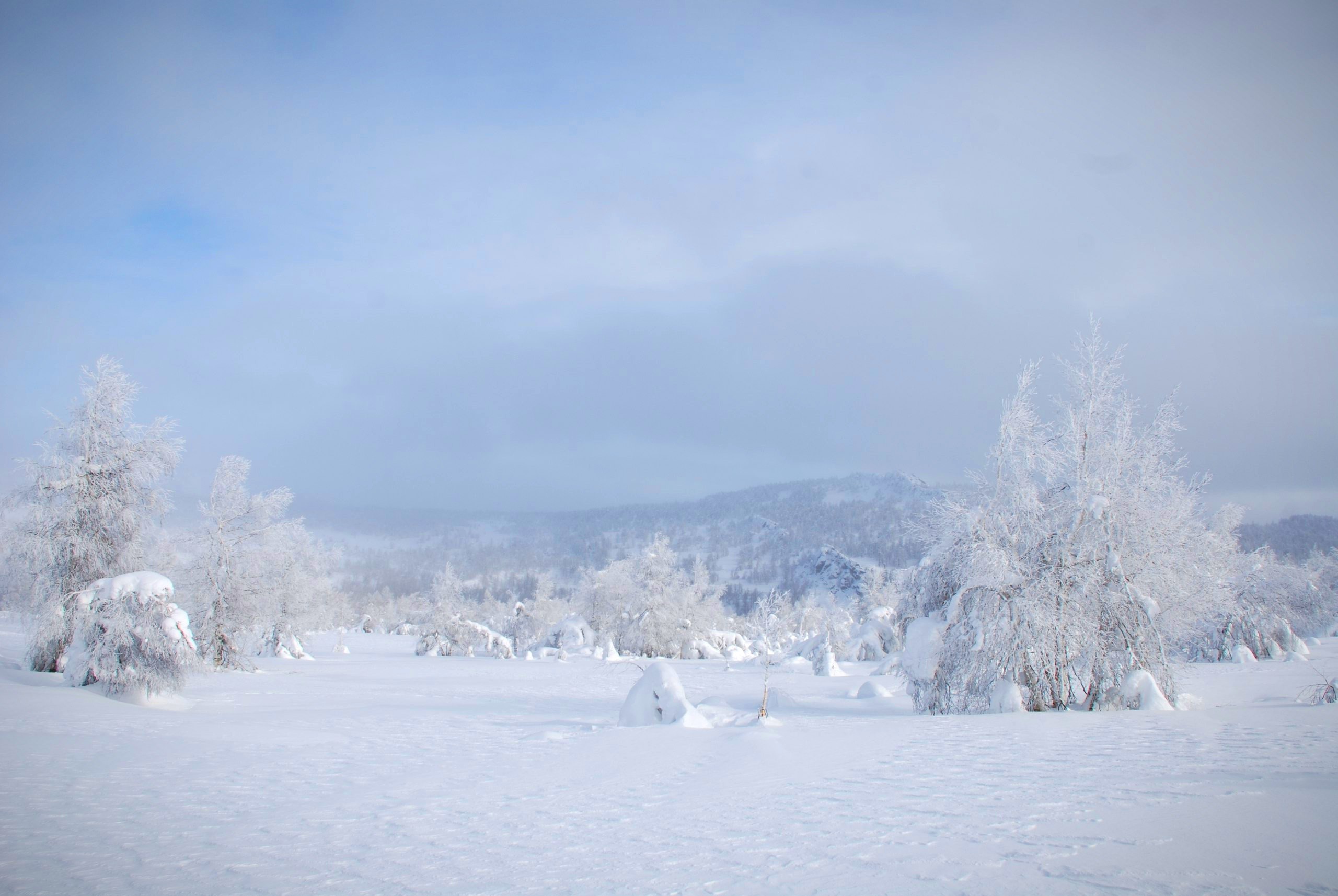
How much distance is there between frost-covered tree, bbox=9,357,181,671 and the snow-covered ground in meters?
6.65

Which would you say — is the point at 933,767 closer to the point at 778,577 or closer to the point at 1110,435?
the point at 1110,435

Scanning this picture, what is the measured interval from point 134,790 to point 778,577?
173781 millimetres

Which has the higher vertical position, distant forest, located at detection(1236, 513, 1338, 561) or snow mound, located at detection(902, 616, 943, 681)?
distant forest, located at detection(1236, 513, 1338, 561)

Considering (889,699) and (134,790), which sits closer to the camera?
(134,790)

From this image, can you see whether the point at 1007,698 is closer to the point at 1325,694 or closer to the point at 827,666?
the point at 1325,694

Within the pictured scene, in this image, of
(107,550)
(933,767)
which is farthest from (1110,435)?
(107,550)

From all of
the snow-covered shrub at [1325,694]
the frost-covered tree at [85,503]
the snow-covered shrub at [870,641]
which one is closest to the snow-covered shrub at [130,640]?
the frost-covered tree at [85,503]

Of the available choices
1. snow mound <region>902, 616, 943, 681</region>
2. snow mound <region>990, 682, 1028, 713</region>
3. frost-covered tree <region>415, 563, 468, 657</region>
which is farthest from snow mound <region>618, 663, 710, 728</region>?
frost-covered tree <region>415, 563, 468, 657</region>

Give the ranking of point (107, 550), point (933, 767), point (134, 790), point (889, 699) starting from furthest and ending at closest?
point (107, 550), point (889, 699), point (933, 767), point (134, 790)

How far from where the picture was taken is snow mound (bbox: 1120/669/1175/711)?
13.0 m

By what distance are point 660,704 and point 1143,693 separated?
9.57 m

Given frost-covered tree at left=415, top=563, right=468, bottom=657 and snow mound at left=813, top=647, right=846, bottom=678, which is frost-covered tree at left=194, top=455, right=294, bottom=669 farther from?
snow mound at left=813, top=647, right=846, bottom=678

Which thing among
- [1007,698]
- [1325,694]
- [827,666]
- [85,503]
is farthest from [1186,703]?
[85,503]

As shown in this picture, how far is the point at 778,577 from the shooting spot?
17538 cm
